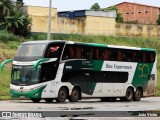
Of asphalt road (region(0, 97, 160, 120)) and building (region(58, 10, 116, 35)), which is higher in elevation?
building (region(58, 10, 116, 35))

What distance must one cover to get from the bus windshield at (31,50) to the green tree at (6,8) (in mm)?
28548

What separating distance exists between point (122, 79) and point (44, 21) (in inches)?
1136

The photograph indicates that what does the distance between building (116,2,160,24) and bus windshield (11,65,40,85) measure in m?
64.2

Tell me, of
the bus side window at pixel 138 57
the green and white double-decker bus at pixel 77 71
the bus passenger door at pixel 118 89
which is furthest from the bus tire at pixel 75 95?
the bus side window at pixel 138 57

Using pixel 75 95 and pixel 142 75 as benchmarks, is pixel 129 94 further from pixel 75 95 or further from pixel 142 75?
pixel 75 95

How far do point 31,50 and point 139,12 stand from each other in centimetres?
6913

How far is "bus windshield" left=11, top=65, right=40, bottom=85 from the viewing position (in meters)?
26.2

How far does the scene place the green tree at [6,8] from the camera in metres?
54.8

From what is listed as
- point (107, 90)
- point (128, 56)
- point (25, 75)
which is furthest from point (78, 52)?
point (128, 56)

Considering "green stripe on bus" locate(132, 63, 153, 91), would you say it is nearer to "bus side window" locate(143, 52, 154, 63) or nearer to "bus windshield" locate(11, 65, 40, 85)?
"bus side window" locate(143, 52, 154, 63)

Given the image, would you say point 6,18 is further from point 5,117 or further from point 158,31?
point 5,117

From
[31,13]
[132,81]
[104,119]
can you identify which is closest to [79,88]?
[132,81]

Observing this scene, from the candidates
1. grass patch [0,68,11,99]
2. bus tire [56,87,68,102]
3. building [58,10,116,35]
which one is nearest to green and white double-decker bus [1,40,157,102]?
bus tire [56,87,68,102]

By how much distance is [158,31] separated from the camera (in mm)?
70688
